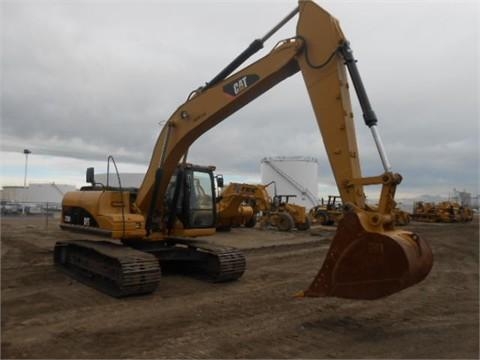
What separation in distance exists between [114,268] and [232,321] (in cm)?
254

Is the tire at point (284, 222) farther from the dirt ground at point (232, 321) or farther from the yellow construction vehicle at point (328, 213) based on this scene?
the dirt ground at point (232, 321)

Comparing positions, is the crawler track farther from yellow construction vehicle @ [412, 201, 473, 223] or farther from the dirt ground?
yellow construction vehicle @ [412, 201, 473, 223]

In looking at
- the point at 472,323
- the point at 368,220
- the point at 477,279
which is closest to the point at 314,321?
the point at 368,220

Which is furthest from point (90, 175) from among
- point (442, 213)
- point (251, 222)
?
point (442, 213)

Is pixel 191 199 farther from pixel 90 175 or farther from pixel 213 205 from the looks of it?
pixel 90 175

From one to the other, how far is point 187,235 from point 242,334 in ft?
12.7

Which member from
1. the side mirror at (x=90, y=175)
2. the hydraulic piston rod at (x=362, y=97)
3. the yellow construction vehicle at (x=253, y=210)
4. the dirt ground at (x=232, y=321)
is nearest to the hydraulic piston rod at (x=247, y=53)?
the hydraulic piston rod at (x=362, y=97)

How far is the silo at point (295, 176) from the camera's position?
4419 cm

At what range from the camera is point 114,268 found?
768cm

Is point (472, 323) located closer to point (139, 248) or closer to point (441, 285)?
point (441, 285)

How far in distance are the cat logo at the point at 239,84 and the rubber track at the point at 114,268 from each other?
3.17 metres

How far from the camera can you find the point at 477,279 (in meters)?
9.95

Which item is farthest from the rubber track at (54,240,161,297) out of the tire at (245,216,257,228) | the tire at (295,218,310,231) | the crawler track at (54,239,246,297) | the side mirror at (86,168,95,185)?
the tire at (295,218,310,231)

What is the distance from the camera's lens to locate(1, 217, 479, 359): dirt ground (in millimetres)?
5105
